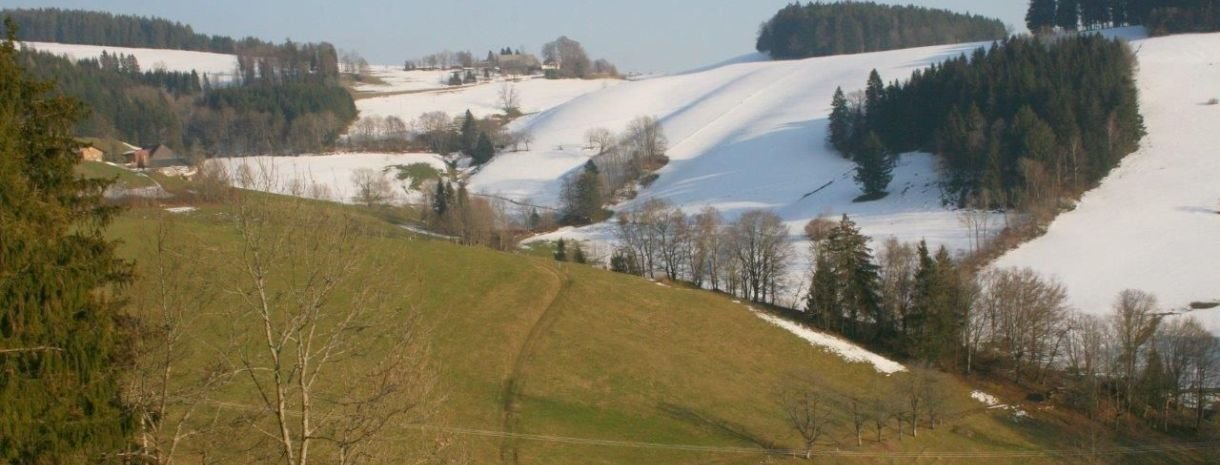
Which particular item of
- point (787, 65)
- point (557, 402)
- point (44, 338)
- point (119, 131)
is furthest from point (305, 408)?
point (787, 65)

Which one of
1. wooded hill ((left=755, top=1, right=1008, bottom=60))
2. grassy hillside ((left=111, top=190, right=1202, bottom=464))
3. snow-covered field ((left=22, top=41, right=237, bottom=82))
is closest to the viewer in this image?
grassy hillside ((left=111, top=190, right=1202, bottom=464))

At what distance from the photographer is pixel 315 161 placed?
357 ft

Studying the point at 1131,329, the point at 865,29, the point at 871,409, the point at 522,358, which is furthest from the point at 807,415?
the point at 865,29

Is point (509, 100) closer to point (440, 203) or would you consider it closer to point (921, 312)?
point (440, 203)

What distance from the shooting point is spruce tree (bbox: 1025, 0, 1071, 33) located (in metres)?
134

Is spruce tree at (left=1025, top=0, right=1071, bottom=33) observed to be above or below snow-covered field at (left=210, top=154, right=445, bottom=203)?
above

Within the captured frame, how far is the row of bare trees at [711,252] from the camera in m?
59.8

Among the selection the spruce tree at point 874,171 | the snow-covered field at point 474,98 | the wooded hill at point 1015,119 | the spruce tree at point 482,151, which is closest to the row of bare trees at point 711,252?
the spruce tree at point 874,171

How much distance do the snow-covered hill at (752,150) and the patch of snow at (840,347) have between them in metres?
21.3

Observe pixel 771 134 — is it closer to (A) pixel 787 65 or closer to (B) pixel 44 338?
(A) pixel 787 65

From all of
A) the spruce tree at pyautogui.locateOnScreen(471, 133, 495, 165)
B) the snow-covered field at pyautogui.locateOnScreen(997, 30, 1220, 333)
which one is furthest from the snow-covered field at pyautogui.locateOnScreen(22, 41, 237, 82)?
the snow-covered field at pyautogui.locateOnScreen(997, 30, 1220, 333)

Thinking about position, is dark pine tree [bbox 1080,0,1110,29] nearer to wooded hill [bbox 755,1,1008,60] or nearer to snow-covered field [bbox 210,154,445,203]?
wooded hill [bbox 755,1,1008,60]

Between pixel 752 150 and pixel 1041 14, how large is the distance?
57.3 m

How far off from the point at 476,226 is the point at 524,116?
82714 mm
